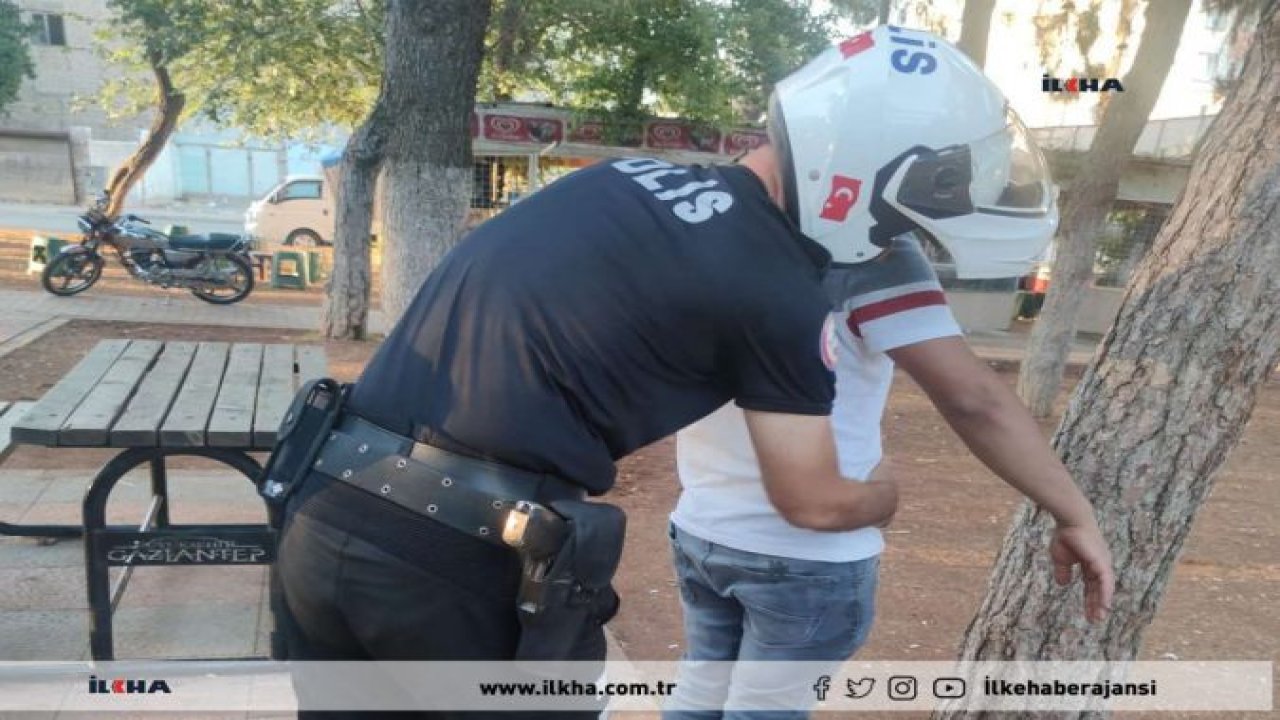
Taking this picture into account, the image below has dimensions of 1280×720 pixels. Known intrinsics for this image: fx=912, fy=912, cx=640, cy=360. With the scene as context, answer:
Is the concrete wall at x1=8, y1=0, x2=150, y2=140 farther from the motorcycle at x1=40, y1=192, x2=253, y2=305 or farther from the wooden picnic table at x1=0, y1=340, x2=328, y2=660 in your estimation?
the wooden picnic table at x1=0, y1=340, x2=328, y2=660

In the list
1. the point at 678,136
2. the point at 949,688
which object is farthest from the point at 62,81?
the point at 949,688

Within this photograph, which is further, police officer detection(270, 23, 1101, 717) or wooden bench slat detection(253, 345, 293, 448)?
wooden bench slat detection(253, 345, 293, 448)

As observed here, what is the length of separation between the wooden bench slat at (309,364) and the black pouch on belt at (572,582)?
2384 mm

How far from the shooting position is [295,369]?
11.9 feet

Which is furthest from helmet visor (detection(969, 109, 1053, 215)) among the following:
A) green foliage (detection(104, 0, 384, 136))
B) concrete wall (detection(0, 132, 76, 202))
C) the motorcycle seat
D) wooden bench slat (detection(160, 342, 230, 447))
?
concrete wall (detection(0, 132, 76, 202))

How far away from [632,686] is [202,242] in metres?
9.37

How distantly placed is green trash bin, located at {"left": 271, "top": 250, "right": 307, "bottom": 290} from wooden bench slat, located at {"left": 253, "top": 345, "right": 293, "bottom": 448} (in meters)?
9.04

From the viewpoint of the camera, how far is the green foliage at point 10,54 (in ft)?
72.8

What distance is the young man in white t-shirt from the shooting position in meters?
1.43

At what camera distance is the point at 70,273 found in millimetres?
9836

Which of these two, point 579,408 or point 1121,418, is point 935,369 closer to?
point 579,408

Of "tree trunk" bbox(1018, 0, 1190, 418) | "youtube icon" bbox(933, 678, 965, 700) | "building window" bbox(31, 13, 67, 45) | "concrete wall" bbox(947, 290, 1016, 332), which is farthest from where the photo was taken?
"building window" bbox(31, 13, 67, 45)

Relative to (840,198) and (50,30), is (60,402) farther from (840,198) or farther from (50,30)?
(50,30)

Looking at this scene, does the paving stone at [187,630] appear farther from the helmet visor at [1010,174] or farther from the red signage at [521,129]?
the red signage at [521,129]
